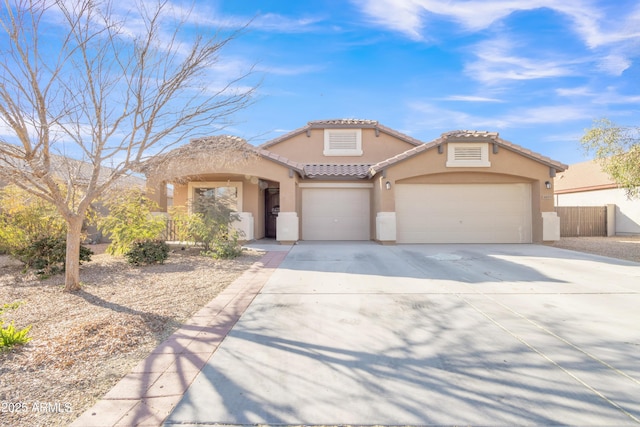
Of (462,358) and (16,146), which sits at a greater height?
(16,146)

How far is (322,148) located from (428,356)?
1490cm

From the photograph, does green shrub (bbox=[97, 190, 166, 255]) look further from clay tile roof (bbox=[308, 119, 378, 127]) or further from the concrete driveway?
clay tile roof (bbox=[308, 119, 378, 127])

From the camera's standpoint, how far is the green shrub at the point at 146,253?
8.83m

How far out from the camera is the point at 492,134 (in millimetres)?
13211

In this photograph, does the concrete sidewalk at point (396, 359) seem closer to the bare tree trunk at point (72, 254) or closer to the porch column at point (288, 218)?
the bare tree trunk at point (72, 254)

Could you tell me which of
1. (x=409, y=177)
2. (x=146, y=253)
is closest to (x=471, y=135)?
(x=409, y=177)

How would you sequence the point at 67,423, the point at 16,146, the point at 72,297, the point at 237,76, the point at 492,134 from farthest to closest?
1. the point at 492,134
2. the point at 237,76
3. the point at 72,297
4. the point at 16,146
5. the point at 67,423

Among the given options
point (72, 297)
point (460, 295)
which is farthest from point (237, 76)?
point (460, 295)

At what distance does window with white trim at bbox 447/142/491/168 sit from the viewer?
1337 centimetres

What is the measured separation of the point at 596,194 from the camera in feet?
72.0

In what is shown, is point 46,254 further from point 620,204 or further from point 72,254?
point 620,204

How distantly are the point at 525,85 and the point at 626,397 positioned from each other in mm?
15311

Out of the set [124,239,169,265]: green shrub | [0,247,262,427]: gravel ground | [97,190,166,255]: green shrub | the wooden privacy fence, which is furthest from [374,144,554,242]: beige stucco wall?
[97,190,166,255]: green shrub

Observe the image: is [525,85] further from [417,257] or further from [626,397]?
[626,397]
